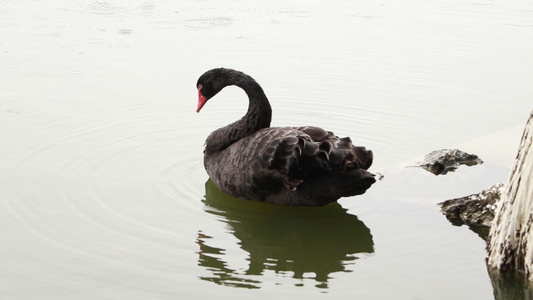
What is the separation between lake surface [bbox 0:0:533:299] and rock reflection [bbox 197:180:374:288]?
1cm

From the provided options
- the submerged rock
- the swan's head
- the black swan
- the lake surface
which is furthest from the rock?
the swan's head

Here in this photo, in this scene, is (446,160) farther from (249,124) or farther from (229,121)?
(229,121)

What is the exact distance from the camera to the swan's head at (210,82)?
6.04 m

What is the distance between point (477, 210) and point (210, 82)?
203cm

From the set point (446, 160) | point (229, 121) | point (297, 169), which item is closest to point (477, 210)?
point (446, 160)

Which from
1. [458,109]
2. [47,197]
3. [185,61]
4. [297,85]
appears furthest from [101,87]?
[458,109]

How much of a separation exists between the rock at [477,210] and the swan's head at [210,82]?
5.89 feet

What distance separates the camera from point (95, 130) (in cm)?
653

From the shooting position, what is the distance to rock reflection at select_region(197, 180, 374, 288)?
4.48 metres

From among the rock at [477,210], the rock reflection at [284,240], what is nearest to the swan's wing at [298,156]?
the rock reflection at [284,240]

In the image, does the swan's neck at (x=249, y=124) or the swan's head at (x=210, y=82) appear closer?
the swan's neck at (x=249, y=124)

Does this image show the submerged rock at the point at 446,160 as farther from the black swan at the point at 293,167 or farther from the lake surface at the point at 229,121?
the black swan at the point at 293,167

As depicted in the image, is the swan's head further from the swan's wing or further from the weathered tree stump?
the weathered tree stump

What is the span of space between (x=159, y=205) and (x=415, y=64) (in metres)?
3.97
